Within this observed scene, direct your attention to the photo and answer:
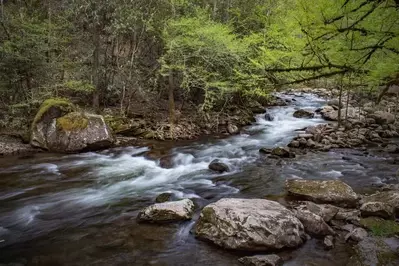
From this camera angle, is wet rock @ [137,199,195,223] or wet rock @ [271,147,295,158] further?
wet rock @ [271,147,295,158]

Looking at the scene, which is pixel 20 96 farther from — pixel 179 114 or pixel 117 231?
pixel 117 231

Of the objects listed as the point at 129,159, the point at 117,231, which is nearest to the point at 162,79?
the point at 129,159

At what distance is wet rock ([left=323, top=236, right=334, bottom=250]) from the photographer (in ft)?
19.4

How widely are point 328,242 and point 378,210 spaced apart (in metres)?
1.51

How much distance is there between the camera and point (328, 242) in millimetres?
5996

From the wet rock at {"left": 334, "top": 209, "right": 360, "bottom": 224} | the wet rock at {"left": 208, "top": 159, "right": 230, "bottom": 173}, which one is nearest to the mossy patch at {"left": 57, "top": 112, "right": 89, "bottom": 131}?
the wet rock at {"left": 208, "top": 159, "right": 230, "bottom": 173}

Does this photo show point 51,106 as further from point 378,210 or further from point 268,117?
point 268,117

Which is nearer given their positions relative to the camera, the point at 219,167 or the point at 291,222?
the point at 291,222

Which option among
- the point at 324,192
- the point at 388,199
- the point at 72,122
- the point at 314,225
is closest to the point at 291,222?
the point at 314,225

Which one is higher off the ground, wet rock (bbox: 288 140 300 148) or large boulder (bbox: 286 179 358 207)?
large boulder (bbox: 286 179 358 207)

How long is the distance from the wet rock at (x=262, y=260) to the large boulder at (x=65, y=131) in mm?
8976

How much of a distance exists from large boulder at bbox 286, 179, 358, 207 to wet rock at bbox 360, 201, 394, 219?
2.21ft

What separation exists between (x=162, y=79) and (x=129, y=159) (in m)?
6.51

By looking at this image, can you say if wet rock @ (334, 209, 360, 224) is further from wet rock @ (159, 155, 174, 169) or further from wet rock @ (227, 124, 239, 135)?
wet rock @ (227, 124, 239, 135)
